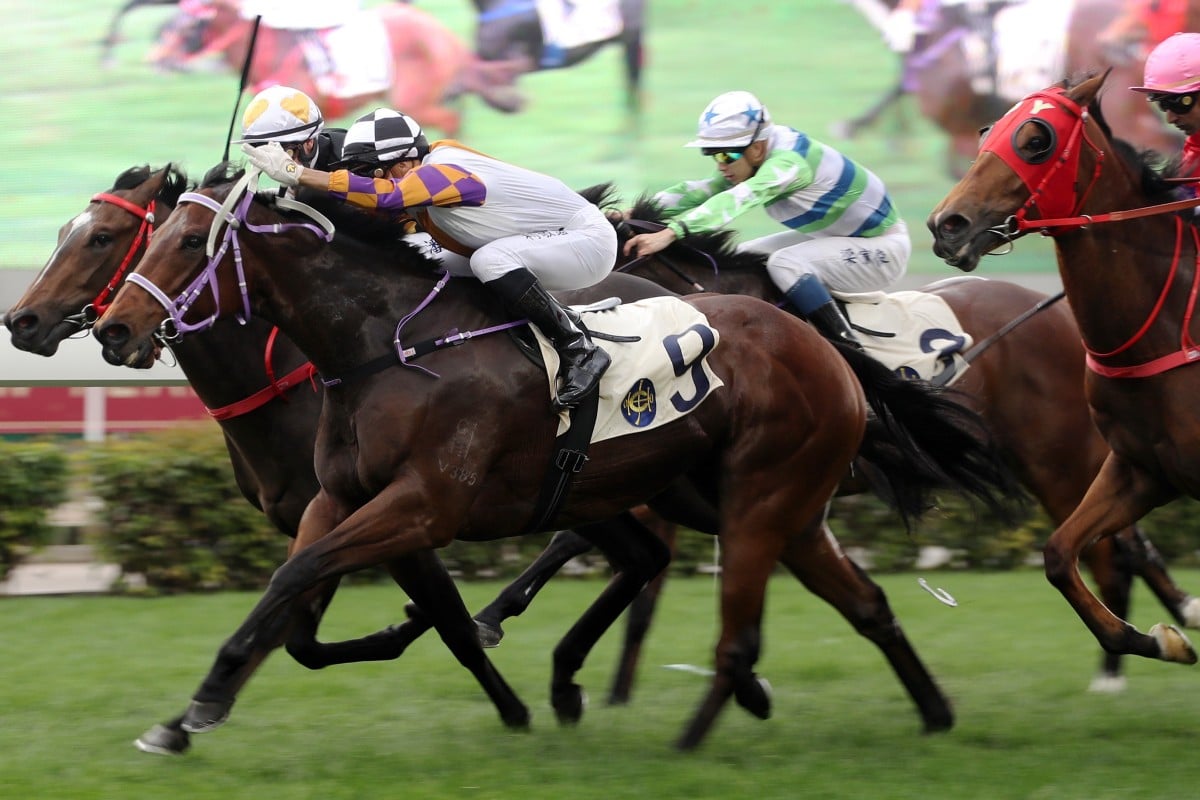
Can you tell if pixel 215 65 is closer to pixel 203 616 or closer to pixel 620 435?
pixel 203 616

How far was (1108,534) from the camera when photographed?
468 cm

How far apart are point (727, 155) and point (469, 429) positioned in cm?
198

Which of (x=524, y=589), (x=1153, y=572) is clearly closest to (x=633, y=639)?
(x=524, y=589)

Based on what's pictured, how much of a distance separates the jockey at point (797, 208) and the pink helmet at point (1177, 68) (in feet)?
4.51

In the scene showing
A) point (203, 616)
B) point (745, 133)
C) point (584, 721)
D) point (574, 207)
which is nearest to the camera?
point (574, 207)

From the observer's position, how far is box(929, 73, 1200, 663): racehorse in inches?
175

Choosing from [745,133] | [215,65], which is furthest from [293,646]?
[215,65]

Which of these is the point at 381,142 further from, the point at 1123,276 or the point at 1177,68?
the point at 1177,68

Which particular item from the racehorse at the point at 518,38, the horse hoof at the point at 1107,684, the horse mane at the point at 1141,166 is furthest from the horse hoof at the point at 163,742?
the racehorse at the point at 518,38

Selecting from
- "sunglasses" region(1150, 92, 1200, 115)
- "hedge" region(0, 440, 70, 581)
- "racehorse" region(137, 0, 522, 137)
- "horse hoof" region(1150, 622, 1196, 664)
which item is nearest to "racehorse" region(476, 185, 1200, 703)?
"horse hoof" region(1150, 622, 1196, 664)

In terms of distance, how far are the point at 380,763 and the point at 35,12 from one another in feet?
32.0

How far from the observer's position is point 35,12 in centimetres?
1228

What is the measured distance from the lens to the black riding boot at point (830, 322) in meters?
5.61

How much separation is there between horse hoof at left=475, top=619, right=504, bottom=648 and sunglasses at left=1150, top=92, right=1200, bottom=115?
258 cm
